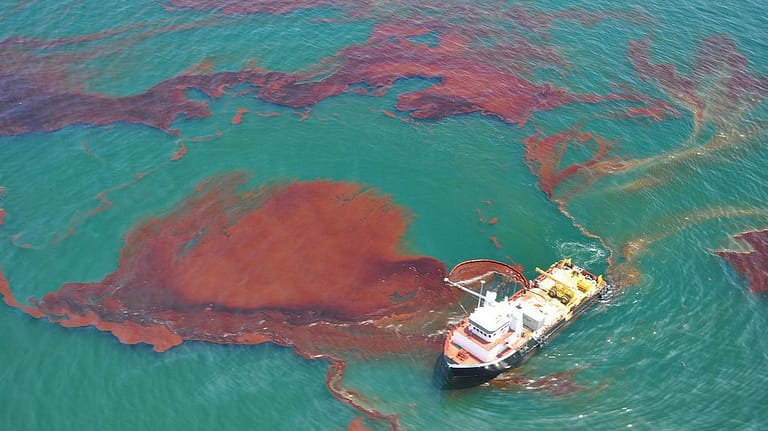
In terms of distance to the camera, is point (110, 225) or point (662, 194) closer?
point (110, 225)

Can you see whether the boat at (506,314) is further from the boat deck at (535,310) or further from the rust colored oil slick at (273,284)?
the rust colored oil slick at (273,284)

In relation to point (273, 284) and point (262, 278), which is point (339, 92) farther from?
point (273, 284)

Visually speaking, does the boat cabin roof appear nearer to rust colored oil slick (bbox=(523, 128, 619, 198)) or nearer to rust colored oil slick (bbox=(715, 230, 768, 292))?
rust colored oil slick (bbox=(523, 128, 619, 198))

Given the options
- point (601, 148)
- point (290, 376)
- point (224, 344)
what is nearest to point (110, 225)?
point (224, 344)

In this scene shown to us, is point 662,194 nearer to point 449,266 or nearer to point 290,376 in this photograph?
point 449,266

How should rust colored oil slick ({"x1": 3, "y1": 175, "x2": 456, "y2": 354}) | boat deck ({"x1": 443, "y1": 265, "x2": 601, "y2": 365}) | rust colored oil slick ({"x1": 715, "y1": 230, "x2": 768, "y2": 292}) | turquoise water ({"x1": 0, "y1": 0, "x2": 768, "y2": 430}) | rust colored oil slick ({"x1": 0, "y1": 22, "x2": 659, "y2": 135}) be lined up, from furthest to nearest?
rust colored oil slick ({"x1": 0, "y1": 22, "x2": 659, "y2": 135}) < rust colored oil slick ({"x1": 715, "y1": 230, "x2": 768, "y2": 292}) < rust colored oil slick ({"x1": 3, "y1": 175, "x2": 456, "y2": 354}) < boat deck ({"x1": 443, "y1": 265, "x2": 601, "y2": 365}) < turquoise water ({"x1": 0, "y1": 0, "x2": 768, "y2": 430})

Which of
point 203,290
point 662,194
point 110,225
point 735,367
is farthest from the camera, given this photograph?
point 662,194

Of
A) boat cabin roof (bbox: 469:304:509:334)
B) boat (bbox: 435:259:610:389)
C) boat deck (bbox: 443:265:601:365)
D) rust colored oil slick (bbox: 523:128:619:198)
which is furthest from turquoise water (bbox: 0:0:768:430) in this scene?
boat cabin roof (bbox: 469:304:509:334)

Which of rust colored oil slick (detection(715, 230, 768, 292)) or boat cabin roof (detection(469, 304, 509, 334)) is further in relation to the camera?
rust colored oil slick (detection(715, 230, 768, 292))

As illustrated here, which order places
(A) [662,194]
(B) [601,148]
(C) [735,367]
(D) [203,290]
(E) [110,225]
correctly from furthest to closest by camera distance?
1. (B) [601,148]
2. (A) [662,194]
3. (E) [110,225]
4. (D) [203,290]
5. (C) [735,367]
